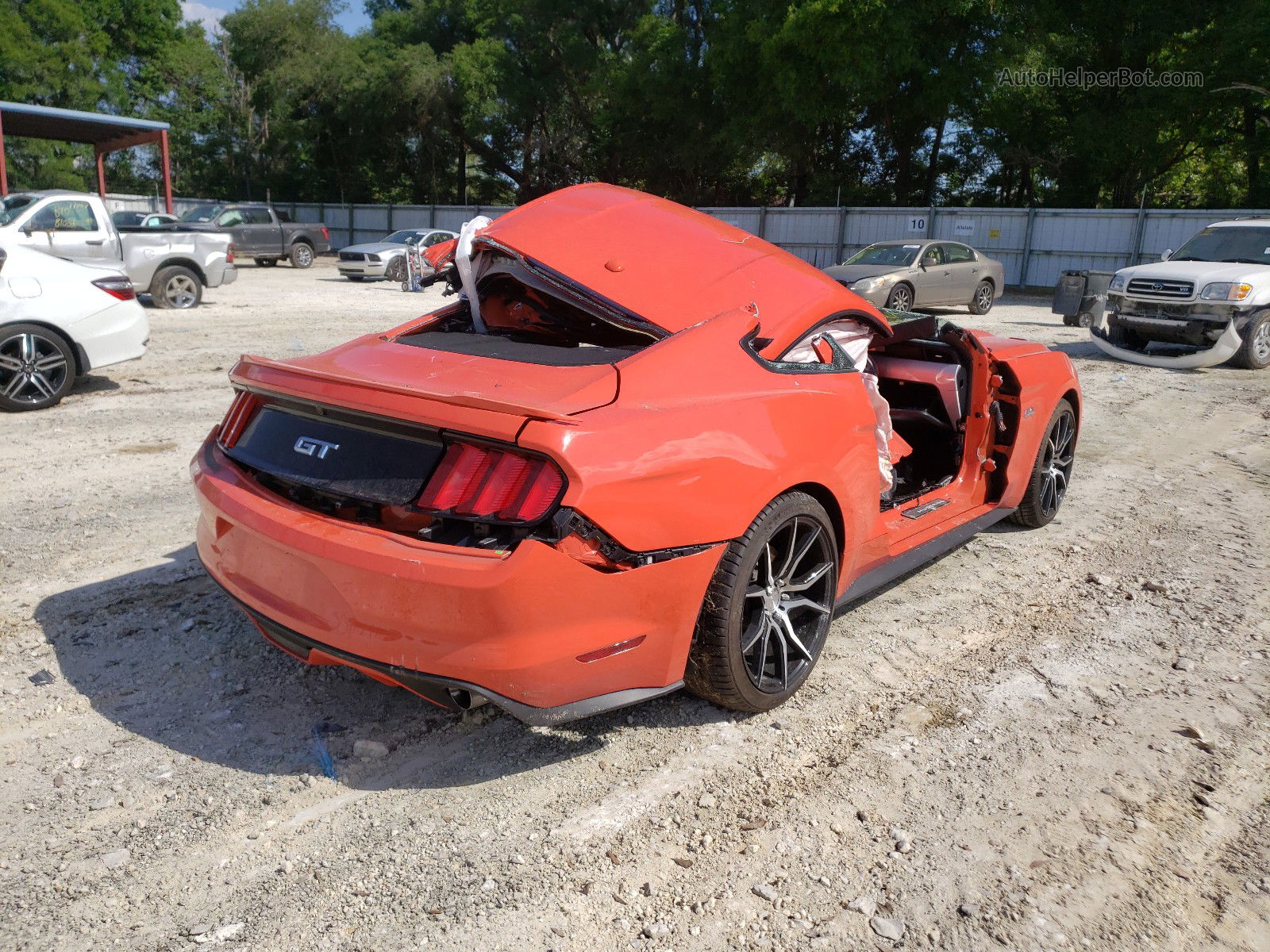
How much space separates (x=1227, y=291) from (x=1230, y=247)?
143 cm

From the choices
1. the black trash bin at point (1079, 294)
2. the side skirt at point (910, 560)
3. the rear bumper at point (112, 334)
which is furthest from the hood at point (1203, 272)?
the rear bumper at point (112, 334)

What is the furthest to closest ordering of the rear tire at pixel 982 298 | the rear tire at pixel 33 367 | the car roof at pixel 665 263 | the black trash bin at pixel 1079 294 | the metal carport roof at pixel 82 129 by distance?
the metal carport roof at pixel 82 129 → the rear tire at pixel 982 298 → the black trash bin at pixel 1079 294 → the rear tire at pixel 33 367 → the car roof at pixel 665 263

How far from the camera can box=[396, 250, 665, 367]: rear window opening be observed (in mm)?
3383

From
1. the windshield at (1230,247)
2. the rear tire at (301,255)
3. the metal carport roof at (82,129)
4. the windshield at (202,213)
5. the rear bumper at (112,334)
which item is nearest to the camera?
the rear bumper at (112,334)

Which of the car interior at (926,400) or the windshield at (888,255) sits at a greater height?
the windshield at (888,255)

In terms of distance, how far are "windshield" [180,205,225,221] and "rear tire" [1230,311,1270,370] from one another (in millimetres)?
24549

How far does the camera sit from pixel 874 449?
3639 mm

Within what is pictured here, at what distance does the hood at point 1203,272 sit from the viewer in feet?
37.3

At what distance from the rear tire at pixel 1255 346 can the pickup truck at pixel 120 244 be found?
14.2 meters

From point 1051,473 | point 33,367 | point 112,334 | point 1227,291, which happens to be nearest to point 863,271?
point 1227,291

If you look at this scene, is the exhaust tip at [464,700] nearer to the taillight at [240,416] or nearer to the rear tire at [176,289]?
the taillight at [240,416]

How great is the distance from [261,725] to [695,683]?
1.42m

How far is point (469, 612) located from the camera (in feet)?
8.30

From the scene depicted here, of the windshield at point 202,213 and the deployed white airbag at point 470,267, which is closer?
the deployed white airbag at point 470,267
